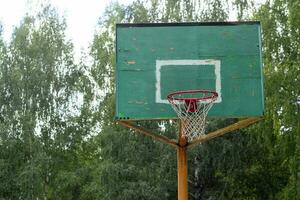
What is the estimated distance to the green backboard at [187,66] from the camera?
860 centimetres

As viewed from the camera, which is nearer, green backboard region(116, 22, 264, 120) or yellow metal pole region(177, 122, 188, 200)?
yellow metal pole region(177, 122, 188, 200)

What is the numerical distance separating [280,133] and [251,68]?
4.91 meters

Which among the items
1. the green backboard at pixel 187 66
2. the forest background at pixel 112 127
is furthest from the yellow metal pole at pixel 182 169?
the forest background at pixel 112 127

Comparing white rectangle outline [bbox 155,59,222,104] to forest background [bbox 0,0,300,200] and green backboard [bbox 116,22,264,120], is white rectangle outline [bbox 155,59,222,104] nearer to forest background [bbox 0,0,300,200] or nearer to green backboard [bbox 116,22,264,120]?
green backboard [bbox 116,22,264,120]

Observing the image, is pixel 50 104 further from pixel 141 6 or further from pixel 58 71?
pixel 141 6

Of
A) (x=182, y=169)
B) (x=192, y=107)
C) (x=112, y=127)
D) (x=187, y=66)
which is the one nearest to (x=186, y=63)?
(x=187, y=66)

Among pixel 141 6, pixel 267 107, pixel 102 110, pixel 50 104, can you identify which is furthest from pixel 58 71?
pixel 267 107

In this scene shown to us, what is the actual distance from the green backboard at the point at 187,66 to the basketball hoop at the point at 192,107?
0.17 meters

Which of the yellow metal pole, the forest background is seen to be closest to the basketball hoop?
the yellow metal pole

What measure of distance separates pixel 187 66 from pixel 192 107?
75cm

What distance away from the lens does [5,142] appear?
17500 mm

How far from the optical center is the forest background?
43.9 feet

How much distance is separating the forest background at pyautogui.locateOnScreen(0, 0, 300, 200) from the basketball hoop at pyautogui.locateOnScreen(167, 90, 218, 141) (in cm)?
466

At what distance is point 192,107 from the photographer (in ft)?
27.7
